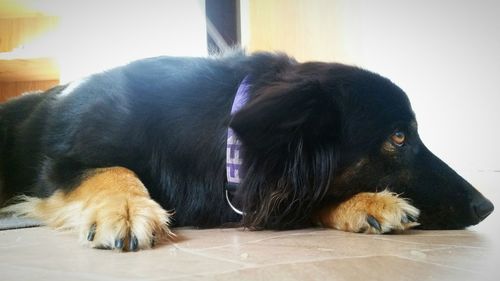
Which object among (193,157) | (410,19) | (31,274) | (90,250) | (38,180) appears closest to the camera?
(31,274)

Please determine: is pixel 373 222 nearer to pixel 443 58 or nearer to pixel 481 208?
pixel 481 208

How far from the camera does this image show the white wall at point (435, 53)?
→ 9.75 feet

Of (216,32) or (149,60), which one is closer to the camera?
(149,60)

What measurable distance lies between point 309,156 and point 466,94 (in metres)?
1.87

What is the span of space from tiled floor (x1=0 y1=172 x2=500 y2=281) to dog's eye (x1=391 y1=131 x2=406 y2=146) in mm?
409

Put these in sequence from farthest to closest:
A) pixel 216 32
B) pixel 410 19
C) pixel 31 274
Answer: pixel 216 32
pixel 410 19
pixel 31 274

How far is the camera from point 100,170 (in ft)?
6.73

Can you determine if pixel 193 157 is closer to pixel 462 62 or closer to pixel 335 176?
pixel 335 176

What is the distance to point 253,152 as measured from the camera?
6.12 ft

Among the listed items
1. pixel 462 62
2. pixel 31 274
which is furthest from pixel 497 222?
pixel 31 274

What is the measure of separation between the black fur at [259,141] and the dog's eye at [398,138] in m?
0.02

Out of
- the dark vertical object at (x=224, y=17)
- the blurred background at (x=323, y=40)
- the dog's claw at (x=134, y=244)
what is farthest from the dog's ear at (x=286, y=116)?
the dark vertical object at (x=224, y=17)

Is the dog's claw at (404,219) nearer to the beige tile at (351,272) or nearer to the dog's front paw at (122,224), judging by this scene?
the beige tile at (351,272)

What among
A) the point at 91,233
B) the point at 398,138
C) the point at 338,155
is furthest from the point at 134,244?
the point at 398,138
